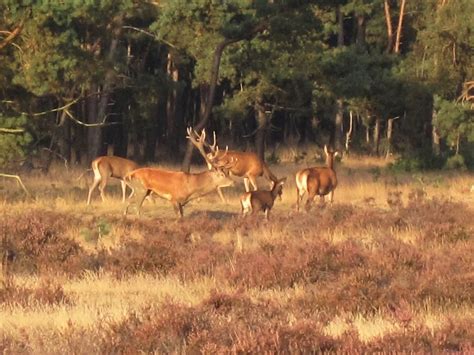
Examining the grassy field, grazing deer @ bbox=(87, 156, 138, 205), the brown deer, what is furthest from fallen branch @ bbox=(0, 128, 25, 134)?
the brown deer

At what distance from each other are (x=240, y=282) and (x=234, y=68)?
20.3m

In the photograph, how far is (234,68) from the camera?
99.8ft

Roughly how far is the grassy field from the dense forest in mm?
2995

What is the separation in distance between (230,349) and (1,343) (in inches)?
70.1

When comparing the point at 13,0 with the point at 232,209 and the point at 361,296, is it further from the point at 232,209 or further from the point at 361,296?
the point at 361,296

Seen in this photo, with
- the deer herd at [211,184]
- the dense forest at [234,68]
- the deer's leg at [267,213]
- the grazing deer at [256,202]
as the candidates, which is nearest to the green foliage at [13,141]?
the dense forest at [234,68]

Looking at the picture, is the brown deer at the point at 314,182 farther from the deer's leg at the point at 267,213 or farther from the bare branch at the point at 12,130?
the bare branch at the point at 12,130

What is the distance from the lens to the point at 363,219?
674 inches

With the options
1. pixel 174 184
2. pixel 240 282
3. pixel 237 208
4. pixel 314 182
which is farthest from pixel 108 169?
pixel 240 282

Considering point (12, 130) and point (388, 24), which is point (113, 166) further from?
point (388, 24)

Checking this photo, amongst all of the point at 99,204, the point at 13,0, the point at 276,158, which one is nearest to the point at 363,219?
the point at 99,204

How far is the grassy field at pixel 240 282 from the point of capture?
7117mm

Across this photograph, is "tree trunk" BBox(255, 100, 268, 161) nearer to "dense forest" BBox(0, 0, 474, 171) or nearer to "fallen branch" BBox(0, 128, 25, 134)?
"dense forest" BBox(0, 0, 474, 171)

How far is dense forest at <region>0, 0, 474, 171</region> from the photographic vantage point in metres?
19.6
